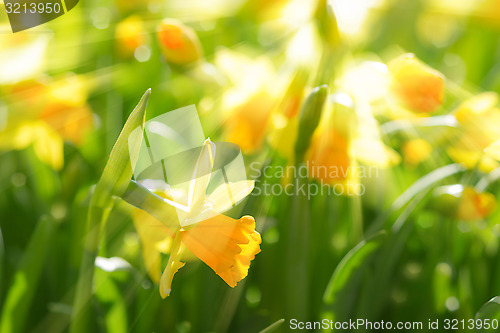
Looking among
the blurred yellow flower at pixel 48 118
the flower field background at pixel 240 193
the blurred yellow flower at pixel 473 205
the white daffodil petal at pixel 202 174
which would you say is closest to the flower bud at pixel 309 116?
the flower field background at pixel 240 193

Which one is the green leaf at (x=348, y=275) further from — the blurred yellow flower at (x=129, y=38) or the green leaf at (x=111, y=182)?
the blurred yellow flower at (x=129, y=38)

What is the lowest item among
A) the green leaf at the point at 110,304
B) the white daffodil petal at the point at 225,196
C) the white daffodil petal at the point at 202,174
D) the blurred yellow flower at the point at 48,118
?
the green leaf at the point at 110,304

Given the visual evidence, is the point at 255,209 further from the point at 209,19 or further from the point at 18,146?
the point at 209,19

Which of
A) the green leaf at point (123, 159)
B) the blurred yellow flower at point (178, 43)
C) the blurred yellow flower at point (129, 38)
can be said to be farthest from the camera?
the blurred yellow flower at point (129, 38)

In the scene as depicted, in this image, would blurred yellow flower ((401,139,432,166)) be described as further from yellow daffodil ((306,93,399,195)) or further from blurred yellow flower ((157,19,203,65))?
blurred yellow flower ((157,19,203,65))

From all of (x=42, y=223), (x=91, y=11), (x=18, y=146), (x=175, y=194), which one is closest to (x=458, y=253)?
(x=175, y=194)

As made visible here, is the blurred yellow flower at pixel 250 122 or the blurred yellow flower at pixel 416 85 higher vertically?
the blurred yellow flower at pixel 416 85

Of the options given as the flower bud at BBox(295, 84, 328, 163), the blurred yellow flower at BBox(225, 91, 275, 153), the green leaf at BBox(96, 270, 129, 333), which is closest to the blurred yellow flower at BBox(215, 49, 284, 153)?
the blurred yellow flower at BBox(225, 91, 275, 153)

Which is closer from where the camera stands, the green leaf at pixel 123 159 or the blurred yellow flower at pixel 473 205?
the green leaf at pixel 123 159
